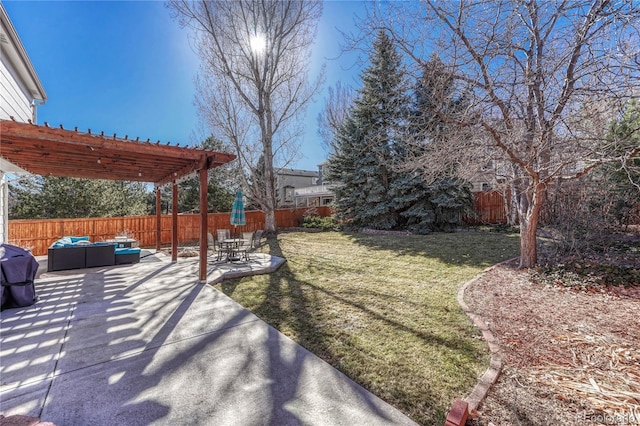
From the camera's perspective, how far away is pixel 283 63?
48.1 ft

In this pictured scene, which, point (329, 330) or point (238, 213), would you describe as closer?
point (329, 330)

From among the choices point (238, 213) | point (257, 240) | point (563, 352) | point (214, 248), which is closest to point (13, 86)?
point (238, 213)

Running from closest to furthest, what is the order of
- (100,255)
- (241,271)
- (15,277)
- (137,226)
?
(15,277), (241,271), (100,255), (137,226)

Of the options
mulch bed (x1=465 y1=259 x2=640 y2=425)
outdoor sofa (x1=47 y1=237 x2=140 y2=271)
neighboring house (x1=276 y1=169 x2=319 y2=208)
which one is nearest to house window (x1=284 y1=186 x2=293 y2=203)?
neighboring house (x1=276 y1=169 x2=319 y2=208)

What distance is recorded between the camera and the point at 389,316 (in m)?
4.22

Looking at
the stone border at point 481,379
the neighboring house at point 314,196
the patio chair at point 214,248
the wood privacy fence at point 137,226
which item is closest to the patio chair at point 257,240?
the patio chair at point 214,248

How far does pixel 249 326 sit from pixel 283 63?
1421 centimetres

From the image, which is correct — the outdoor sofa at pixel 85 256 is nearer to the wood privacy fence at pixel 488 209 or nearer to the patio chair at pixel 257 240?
the patio chair at pixel 257 240

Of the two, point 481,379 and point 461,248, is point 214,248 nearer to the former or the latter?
point 461,248

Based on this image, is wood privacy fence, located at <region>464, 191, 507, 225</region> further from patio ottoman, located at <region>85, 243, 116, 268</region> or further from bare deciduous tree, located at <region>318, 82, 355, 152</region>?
patio ottoman, located at <region>85, 243, 116, 268</region>

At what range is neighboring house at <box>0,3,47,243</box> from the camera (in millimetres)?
5471

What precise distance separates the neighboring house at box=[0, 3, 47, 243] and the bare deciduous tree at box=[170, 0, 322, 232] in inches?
294

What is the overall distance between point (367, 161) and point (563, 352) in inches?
515

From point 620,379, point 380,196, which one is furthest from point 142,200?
point 620,379
